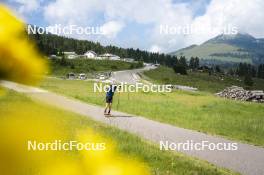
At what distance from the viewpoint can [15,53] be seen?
2.66ft

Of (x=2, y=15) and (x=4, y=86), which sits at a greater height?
(x=2, y=15)

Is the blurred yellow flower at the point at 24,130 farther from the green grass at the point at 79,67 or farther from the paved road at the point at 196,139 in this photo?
the paved road at the point at 196,139

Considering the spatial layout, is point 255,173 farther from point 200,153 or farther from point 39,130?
point 39,130

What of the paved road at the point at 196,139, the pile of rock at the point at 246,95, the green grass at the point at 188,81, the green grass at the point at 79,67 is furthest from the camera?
the green grass at the point at 188,81

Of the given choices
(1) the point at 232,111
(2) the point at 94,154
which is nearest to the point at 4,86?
(2) the point at 94,154

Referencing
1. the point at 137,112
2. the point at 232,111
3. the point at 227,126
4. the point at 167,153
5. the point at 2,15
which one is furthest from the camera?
the point at 232,111

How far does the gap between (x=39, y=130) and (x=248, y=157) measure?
508 inches

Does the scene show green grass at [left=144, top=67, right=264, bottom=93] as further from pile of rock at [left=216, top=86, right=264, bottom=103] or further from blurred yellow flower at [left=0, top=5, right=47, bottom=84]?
blurred yellow flower at [left=0, top=5, right=47, bottom=84]

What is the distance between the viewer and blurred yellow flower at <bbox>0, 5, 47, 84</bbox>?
79 centimetres

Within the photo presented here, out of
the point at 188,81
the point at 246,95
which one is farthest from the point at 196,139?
the point at 188,81

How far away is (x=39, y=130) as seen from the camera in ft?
3.04

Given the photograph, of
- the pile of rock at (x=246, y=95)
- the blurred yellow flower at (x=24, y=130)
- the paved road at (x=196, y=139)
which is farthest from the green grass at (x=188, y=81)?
the blurred yellow flower at (x=24, y=130)

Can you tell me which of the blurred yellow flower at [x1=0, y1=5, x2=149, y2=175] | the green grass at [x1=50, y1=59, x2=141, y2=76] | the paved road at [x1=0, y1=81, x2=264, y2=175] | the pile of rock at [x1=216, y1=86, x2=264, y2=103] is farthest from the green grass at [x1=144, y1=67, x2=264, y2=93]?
the blurred yellow flower at [x1=0, y1=5, x2=149, y2=175]

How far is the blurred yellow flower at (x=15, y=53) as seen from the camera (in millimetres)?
793
